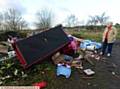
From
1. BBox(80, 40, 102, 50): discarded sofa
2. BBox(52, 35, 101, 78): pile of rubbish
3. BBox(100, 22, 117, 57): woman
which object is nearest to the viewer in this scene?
BBox(52, 35, 101, 78): pile of rubbish

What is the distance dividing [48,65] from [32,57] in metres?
0.67

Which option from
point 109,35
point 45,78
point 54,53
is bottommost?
point 45,78

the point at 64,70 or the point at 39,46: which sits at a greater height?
the point at 39,46

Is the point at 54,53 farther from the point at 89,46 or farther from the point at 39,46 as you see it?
the point at 89,46

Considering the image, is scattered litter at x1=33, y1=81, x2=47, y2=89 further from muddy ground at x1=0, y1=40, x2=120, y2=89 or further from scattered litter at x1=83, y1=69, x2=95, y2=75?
scattered litter at x1=83, y1=69, x2=95, y2=75

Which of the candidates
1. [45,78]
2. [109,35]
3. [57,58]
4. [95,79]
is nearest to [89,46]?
[109,35]

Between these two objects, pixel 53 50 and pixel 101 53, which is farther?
pixel 101 53

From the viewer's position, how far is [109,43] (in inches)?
462

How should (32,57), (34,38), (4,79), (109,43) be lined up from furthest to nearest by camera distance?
1. (109,43)
2. (34,38)
3. (32,57)
4. (4,79)

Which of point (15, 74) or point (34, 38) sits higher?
point (34, 38)

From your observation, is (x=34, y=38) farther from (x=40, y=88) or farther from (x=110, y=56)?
(x=110, y=56)

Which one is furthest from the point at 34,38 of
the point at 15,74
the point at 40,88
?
the point at 40,88

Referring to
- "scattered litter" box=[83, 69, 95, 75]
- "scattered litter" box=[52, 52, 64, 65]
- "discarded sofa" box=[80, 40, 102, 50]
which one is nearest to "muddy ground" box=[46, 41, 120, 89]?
"scattered litter" box=[83, 69, 95, 75]

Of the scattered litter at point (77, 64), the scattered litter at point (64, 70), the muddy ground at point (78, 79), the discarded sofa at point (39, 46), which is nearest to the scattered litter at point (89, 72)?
the muddy ground at point (78, 79)
